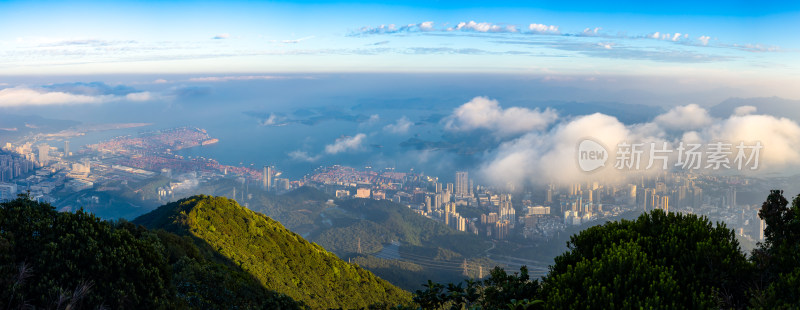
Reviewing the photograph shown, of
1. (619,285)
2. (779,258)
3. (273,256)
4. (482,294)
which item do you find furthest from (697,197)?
(619,285)

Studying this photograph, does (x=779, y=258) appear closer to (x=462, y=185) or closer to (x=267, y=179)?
(x=267, y=179)

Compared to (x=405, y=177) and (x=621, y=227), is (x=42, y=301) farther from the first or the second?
(x=405, y=177)

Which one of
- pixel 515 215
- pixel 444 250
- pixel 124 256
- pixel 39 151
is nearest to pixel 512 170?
pixel 515 215

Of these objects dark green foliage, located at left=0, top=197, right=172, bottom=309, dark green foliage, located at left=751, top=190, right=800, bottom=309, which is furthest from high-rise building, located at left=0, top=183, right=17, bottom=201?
dark green foliage, located at left=751, top=190, right=800, bottom=309

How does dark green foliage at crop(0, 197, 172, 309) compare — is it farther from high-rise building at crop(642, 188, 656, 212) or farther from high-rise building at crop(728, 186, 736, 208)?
high-rise building at crop(642, 188, 656, 212)

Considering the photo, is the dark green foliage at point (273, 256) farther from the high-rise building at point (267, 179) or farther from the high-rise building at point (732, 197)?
the high-rise building at point (267, 179)

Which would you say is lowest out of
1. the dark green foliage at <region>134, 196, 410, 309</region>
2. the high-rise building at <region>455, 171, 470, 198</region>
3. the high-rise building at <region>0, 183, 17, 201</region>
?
the high-rise building at <region>455, 171, 470, 198</region>
